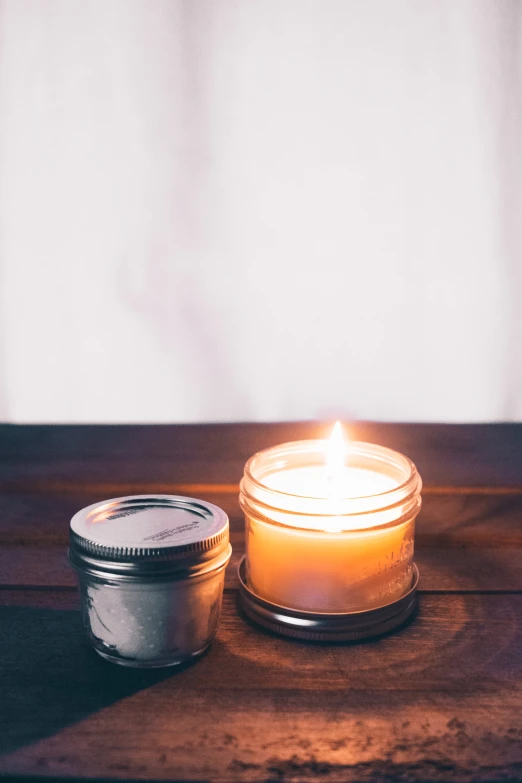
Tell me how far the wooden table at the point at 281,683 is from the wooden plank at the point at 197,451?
0.02m

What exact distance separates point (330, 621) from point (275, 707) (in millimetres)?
99

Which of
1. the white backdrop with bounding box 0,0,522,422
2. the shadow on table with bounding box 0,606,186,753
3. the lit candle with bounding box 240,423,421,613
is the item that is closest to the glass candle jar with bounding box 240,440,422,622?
the lit candle with bounding box 240,423,421,613

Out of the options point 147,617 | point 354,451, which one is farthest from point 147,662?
point 354,451

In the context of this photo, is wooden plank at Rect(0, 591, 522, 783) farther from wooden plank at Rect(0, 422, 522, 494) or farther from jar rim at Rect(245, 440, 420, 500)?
wooden plank at Rect(0, 422, 522, 494)

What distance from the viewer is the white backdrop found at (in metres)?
0.89

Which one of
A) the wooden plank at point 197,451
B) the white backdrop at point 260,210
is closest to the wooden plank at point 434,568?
the wooden plank at point 197,451

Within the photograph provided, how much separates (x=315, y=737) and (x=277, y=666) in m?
0.09

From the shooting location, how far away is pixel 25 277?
96 cm

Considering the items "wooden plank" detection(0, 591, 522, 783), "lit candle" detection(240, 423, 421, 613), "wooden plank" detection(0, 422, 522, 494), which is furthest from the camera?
"wooden plank" detection(0, 422, 522, 494)

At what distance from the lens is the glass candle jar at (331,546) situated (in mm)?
567

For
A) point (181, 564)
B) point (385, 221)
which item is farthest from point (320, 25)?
point (181, 564)

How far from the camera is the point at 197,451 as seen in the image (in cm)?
91

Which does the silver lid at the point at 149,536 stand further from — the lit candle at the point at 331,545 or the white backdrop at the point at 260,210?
the white backdrop at the point at 260,210

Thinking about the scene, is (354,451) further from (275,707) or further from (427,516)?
(275,707)
